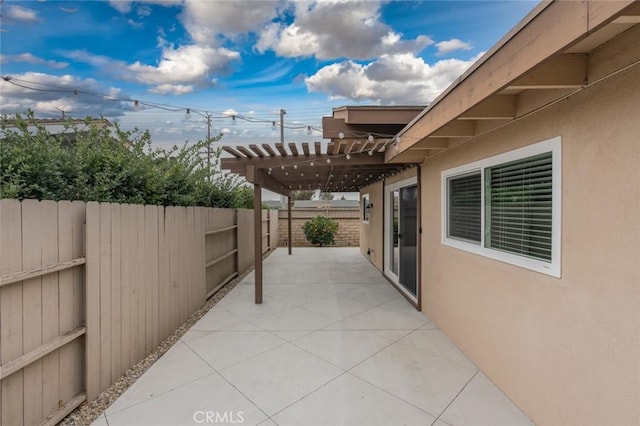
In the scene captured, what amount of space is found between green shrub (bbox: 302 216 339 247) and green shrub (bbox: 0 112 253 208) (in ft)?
25.9

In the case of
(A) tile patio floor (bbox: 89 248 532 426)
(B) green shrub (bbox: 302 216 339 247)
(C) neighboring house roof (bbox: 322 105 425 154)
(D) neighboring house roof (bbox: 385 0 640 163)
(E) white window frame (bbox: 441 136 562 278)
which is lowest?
(A) tile patio floor (bbox: 89 248 532 426)

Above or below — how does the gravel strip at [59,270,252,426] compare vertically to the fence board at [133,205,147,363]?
below

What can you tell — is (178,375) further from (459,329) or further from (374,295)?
(374,295)

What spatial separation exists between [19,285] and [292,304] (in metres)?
3.65

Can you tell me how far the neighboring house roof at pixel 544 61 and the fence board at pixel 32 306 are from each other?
3082 mm

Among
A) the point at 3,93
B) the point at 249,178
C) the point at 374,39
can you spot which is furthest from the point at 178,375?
the point at 374,39

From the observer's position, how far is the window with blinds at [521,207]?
2150mm

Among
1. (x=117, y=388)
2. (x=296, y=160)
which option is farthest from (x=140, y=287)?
(x=296, y=160)

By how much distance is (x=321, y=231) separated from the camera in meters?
12.4

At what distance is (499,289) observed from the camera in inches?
105

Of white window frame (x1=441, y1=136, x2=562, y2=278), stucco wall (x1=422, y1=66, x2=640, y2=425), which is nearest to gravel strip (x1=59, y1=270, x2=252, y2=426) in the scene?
stucco wall (x1=422, y1=66, x2=640, y2=425)

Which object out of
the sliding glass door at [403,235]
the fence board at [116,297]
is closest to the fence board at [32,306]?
the fence board at [116,297]

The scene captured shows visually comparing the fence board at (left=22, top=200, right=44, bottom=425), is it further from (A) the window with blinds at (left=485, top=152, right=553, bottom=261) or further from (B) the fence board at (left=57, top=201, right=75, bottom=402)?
(A) the window with blinds at (left=485, top=152, right=553, bottom=261)

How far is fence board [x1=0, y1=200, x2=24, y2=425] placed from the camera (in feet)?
5.75
